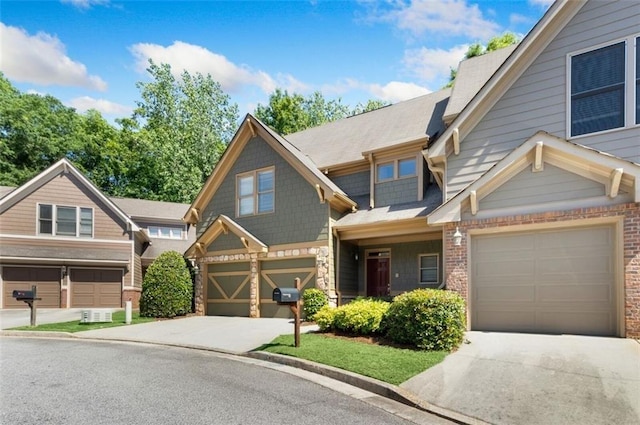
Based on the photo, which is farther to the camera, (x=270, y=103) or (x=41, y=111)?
(x=270, y=103)

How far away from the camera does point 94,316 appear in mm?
14891

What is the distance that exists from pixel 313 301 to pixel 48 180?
18.1 metres

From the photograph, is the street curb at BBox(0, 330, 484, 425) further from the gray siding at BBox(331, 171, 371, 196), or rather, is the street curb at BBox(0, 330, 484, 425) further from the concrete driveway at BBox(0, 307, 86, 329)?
the gray siding at BBox(331, 171, 371, 196)

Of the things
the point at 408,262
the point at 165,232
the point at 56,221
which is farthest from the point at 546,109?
the point at 165,232

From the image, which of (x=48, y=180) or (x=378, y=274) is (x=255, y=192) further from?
(x=48, y=180)

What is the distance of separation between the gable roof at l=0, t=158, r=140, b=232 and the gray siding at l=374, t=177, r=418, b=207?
51.9 ft

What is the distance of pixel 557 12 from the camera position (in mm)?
Result: 10383

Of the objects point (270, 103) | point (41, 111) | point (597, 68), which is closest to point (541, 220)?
point (597, 68)

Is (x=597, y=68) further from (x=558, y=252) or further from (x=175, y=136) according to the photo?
(x=175, y=136)

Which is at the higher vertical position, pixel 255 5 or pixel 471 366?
pixel 255 5

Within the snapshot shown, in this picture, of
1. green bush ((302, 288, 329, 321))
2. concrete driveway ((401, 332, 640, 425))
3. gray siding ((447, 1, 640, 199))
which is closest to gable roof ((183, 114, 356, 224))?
green bush ((302, 288, 329, 321))

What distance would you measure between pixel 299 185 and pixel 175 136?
Result: 891 inches

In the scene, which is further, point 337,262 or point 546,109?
point 337,262

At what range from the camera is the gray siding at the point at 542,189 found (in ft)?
30.5
